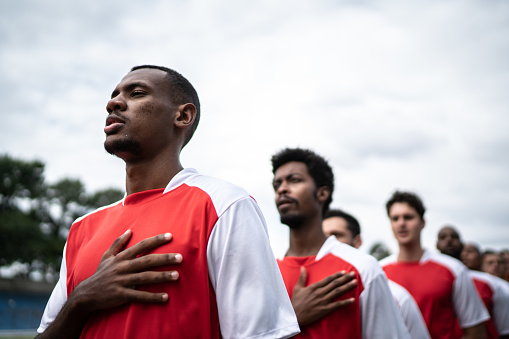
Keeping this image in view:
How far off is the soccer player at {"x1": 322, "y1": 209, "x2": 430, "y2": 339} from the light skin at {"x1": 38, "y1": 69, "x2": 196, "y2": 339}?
11.0ft

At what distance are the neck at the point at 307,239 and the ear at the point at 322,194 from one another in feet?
1.14

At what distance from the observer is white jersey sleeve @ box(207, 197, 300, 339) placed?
196 centimetres

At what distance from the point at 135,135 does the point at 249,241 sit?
89cm

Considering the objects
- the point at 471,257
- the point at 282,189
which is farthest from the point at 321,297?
the point at 471,257

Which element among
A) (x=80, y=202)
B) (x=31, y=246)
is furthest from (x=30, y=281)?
(x=80, y=202)

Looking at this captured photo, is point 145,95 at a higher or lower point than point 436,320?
higher

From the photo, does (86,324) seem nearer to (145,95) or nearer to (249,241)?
(249,241)

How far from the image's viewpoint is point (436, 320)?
6.05 m

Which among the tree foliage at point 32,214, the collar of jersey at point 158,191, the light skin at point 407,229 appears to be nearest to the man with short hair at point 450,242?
the light skin at point 407,229

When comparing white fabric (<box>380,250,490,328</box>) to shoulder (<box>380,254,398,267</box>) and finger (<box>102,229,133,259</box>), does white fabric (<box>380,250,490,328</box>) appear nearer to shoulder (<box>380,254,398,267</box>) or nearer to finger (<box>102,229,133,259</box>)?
shoulder (<box>380,254,398,267</box>)

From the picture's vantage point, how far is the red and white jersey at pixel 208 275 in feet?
6.47

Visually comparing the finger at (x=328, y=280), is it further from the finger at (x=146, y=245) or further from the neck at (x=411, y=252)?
the neck at (x=411, y=252)

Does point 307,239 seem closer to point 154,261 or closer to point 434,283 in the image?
point 154,261

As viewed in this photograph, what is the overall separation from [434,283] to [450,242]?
3.03 meters
